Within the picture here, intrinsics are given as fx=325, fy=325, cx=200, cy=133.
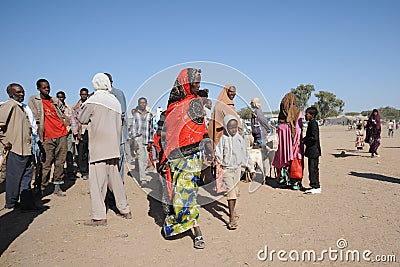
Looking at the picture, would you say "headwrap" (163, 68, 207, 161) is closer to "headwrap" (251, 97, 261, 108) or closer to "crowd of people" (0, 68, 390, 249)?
"crowd of people" (0, 68, 390, 249)

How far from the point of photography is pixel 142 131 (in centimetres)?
798

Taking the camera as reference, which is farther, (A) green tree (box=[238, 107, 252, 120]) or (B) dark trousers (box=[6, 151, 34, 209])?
(A) green tree (box=[238, 107, 252, 120])

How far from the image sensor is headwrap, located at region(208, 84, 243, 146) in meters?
6.05

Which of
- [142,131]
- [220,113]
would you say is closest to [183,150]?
[220,113]

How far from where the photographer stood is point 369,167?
32.8 feet

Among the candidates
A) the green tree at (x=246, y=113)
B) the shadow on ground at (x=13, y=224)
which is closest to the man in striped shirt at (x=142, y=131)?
the green tree at (x=246, y=113)

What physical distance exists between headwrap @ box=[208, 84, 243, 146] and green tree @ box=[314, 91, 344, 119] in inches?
2811

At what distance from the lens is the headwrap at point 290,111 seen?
7.02 meters

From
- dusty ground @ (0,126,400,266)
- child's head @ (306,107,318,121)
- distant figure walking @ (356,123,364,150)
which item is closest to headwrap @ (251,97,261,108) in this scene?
child's head @ (306,107,318,121)

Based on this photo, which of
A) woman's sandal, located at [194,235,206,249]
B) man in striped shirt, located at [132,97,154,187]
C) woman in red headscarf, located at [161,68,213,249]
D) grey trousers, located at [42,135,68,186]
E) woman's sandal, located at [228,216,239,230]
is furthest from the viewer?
man in striped shirt, located at [132,97,154,187]

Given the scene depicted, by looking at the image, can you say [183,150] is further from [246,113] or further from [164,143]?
[246,113]

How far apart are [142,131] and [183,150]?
4.00 metres

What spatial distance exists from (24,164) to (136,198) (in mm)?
2228

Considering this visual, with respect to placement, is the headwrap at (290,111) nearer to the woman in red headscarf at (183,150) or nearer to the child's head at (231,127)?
the child's head at (231,127)
